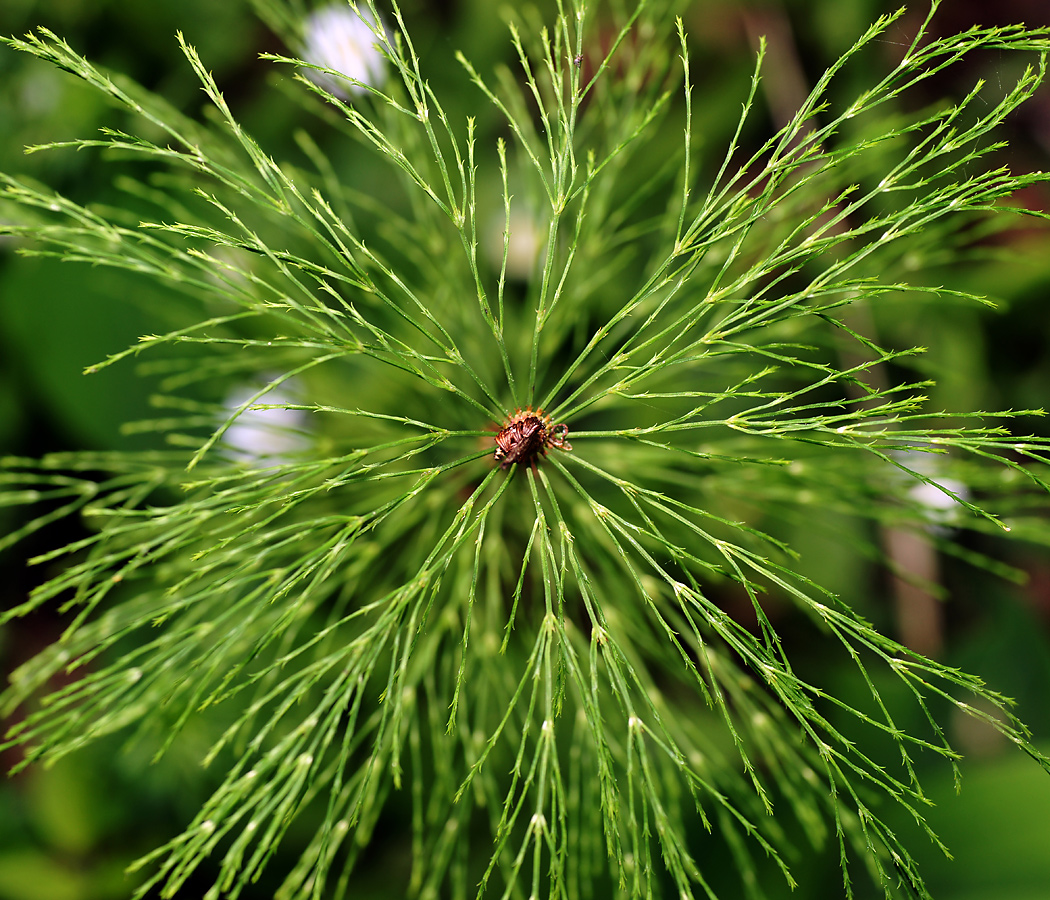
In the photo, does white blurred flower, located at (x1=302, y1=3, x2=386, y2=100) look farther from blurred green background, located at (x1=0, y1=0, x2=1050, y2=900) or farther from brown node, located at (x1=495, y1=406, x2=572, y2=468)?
brown node, located at (x1=495, y1=406, x2=572, y2=468)

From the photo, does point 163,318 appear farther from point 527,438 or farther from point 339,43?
point 527,438

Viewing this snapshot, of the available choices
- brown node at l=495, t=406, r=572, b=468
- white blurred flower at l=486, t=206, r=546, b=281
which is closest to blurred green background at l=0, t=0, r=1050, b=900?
white blurred flower at l=486, t=206, r=546, b=281

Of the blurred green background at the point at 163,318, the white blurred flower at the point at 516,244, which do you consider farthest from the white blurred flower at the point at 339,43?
the white blurred flower at the point at 516,244

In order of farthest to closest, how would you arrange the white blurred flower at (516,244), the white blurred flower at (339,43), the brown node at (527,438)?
the white blurred flower at (516,244)
the white blurred flower at (339,43)
the brown node at (527,438)

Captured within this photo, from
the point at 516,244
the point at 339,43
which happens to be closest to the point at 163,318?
the point at 339,43

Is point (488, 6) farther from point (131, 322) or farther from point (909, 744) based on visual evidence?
point (909, 744)

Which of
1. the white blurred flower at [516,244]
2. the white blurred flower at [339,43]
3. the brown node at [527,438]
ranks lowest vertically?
the brown node at [527,438]

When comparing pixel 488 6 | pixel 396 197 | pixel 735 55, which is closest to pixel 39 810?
pixel 396 197

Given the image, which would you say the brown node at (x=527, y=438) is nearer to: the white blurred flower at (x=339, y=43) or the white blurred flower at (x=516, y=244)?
the white blurred flower at (x=339, y=43)

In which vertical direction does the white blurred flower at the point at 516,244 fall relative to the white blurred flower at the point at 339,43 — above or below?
below
